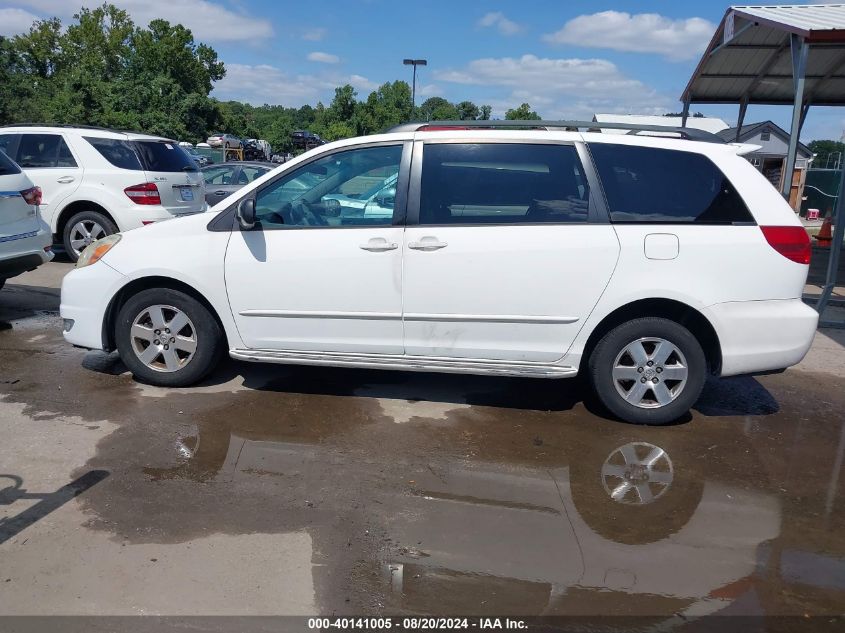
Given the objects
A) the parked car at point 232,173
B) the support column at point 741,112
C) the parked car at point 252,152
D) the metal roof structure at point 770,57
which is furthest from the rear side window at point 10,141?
the parked car at point 252,152

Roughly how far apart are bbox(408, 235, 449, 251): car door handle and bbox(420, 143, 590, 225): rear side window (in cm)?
15

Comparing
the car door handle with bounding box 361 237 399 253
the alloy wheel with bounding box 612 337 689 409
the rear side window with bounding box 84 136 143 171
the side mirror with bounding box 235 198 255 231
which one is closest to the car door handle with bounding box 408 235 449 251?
the car door handle with bounding box 361 237 399 253

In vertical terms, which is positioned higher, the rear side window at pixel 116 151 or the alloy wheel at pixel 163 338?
the rear side window at pixel 116 151

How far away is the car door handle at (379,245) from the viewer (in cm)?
488

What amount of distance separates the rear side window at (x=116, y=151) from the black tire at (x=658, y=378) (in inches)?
292

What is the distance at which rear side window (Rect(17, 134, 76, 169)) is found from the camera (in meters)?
9.82

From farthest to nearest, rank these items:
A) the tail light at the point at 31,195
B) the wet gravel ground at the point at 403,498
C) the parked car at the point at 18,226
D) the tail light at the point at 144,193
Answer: the tail light at the point at 144,193 < the tail light at the point at 31,195 < the parked car at the point at 18,226 < the wet gravel ground at the point at 403,498

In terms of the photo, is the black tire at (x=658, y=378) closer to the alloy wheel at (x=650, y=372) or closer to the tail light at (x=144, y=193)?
the alloy wheel at (x=650, y=372)

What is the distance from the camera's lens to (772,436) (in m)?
5.01

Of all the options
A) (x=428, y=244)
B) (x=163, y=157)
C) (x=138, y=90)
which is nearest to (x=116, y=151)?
(x=163, y=157)

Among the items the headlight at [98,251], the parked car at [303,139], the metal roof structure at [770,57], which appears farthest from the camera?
the parked car at [303,139]

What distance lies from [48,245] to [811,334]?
7.16 metres

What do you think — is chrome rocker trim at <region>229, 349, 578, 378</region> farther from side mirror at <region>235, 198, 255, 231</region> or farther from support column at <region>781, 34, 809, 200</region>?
support column at <region>781, 34, 809, 200</region>

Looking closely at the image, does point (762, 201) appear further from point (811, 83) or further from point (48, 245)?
point (811, 83)
